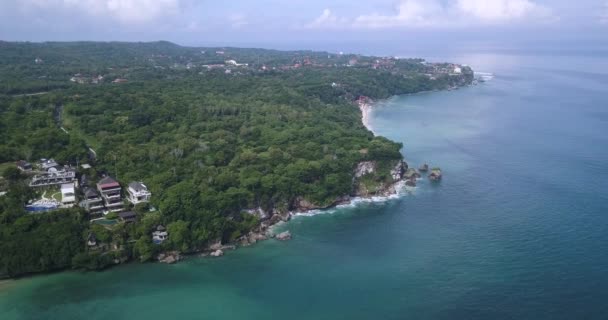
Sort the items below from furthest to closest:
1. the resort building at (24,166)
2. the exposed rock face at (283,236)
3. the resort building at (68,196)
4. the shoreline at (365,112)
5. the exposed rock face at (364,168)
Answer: the shoreline at (365,112) → the exposed rock face at (364,168) → the resort building at (24,166) → the exposed rock face at (283,236) → the resort building at (68,196)

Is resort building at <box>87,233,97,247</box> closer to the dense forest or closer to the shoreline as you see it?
the dense forest

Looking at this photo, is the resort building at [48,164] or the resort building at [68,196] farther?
the resort building at [48,164]

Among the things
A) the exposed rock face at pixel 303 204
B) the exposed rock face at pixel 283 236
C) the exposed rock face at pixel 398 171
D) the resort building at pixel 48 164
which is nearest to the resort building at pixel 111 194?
the resort building at pixel 48 164

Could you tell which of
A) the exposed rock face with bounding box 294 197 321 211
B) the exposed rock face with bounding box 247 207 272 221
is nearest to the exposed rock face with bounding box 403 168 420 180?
the exposed rock face with bounding box 294 197 321 211

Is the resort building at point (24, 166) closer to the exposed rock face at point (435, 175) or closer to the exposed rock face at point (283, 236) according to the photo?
the exposed rock face at point (283, 236)

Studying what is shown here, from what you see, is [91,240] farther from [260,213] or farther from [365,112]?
[365,112]

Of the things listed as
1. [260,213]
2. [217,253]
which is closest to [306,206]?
[260,213]

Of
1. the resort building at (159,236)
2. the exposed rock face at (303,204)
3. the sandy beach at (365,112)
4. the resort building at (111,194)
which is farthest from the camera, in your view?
the sandy beach at (365,112)

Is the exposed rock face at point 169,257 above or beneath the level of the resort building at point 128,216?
beneath
